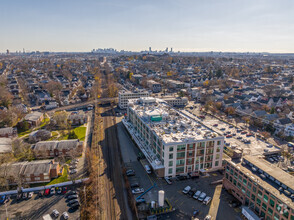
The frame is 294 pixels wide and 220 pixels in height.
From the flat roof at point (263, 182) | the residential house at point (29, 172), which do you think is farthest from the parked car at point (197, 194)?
the residential house at point (29, 172)

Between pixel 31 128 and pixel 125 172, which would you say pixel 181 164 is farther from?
pixel 31 128

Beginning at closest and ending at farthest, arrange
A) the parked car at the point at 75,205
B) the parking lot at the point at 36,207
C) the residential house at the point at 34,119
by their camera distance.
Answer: the parking lot at the point at 36,207, the parked car at the point at 75,205, the residential house at the point at 34,119

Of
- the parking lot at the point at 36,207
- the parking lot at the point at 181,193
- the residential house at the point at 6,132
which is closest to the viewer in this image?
the parking lot at the point at 36,207

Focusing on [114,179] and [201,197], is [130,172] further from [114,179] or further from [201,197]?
[201,197]

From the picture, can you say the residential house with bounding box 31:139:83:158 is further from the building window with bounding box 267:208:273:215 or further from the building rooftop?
the building window with bounding box 267:208:273:215

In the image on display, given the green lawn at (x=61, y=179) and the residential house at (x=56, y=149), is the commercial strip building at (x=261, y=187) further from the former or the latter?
the residential house at (x=56, y=149)

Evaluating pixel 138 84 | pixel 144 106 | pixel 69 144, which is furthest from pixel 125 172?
pixel 138 84

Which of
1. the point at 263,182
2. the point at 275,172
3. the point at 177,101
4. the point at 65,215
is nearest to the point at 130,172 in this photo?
the point at 65,215

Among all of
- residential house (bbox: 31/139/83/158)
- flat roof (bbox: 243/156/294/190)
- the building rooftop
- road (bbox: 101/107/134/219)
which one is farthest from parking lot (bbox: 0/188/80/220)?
flat roof (bbox: 243/156/294/190)

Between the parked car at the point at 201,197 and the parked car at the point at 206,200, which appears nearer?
the parked car at the point at 206,200
